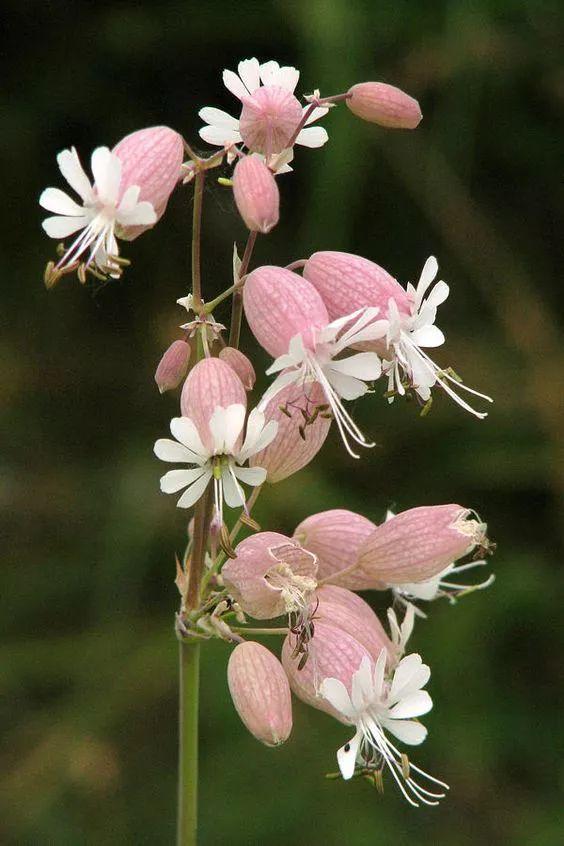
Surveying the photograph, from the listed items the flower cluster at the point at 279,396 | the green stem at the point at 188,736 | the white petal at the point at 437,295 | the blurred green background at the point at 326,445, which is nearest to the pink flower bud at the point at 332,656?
the flower cluster at the point at 279,396

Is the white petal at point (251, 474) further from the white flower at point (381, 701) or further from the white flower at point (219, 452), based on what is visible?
the white flower at point (381, 701)

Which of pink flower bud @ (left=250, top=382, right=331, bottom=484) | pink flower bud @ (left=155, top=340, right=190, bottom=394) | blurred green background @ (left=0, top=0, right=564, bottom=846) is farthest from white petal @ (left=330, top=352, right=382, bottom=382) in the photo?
blurred green background @ (left=0, top=0, right=564, bottom=846)

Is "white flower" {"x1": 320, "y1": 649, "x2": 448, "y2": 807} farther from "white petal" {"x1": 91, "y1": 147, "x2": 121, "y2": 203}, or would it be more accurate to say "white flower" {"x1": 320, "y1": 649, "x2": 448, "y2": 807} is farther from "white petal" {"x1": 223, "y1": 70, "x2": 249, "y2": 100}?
"white petal" {"x1": 223, "y1": 70, "x2": 249, "y2": 100}

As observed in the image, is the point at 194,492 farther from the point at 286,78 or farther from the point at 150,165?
the point at 286,78

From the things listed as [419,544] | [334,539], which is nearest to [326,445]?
[334,539]

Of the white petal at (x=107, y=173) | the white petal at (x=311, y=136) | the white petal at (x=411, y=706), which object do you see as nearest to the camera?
the white petal at (x=107, y=173)
